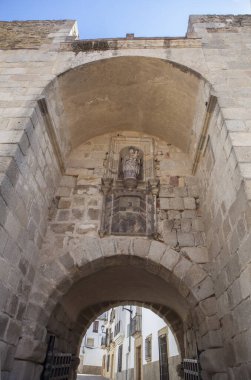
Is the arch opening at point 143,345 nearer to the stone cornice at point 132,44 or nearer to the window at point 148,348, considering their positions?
the window at point 148,348

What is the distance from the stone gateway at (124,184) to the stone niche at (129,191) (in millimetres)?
17

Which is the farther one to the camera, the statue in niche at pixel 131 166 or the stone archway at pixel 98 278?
the statue in niche at pixel 131 166

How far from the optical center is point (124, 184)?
399 centimetres

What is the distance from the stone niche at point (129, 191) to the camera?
3.60m

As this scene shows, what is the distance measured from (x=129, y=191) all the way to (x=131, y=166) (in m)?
0.41

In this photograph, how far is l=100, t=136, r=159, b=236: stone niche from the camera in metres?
3.60

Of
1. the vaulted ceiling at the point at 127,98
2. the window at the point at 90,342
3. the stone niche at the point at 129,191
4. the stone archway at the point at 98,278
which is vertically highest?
the window at the point at 90,342

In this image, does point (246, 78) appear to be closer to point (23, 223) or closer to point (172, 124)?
point (172, 124)

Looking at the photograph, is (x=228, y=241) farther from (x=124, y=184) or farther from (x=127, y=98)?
(x=127, y=98)

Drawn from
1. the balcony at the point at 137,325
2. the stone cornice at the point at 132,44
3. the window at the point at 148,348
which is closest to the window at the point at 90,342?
the balcony at the point at 137,325

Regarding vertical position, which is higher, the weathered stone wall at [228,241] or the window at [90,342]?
the window at [90,342]

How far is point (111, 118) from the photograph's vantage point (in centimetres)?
459

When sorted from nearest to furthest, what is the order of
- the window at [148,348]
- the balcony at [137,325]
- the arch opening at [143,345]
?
the arch opening at [143,345] → the window at [148,348] → the balcony at [137,325]

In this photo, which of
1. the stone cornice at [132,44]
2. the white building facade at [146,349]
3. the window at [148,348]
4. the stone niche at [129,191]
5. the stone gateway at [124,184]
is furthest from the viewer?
the window at [148,348]
